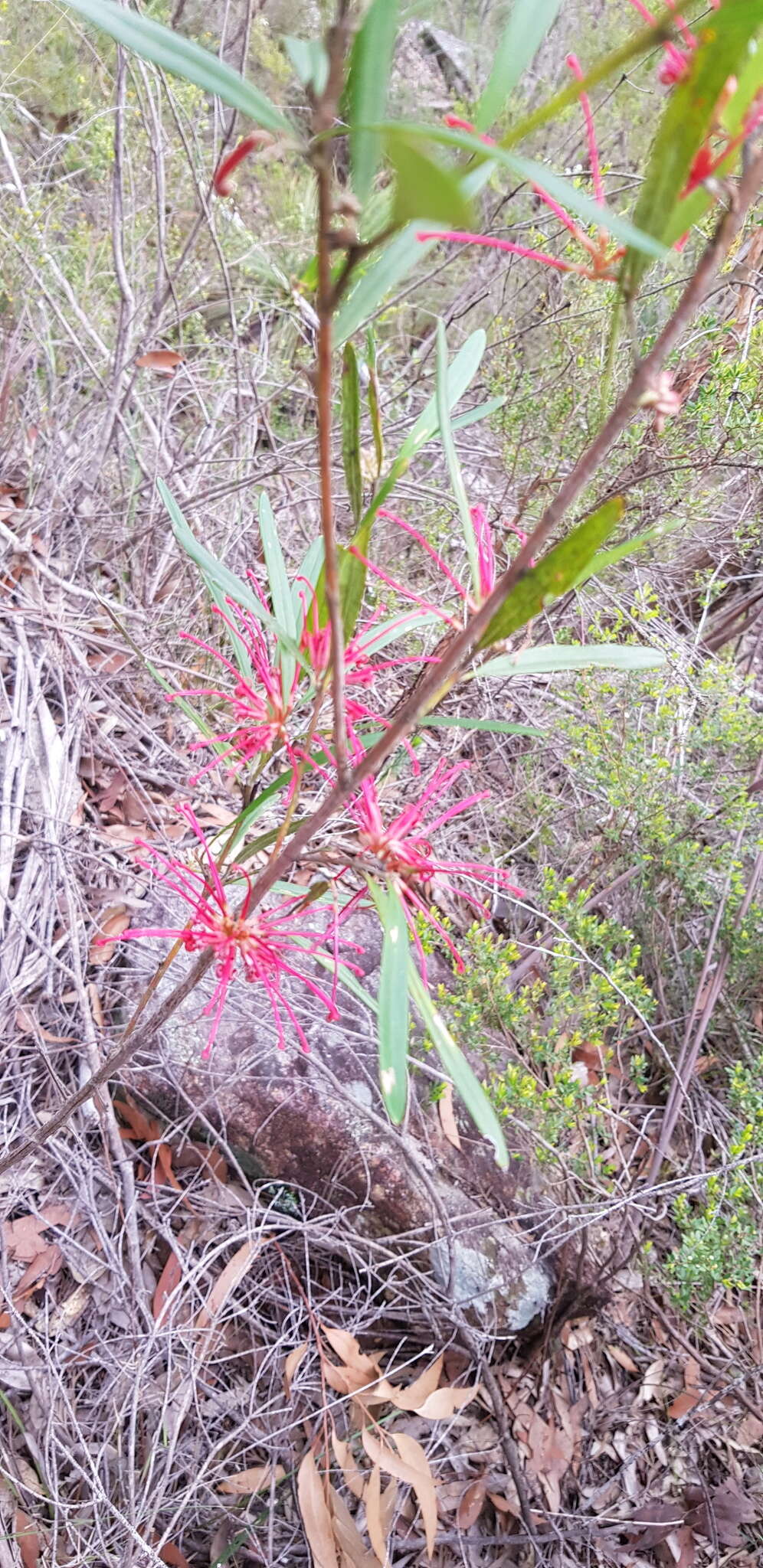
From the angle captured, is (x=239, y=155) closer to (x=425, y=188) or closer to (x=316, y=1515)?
(x=425, y=188)

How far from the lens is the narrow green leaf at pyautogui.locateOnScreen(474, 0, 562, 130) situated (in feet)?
1.31

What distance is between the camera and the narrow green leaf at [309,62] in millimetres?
309

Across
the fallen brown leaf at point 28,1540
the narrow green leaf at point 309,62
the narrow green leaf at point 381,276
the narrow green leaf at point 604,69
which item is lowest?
the fallen brown leaf at point 28,1540

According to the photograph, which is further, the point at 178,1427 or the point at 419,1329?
the point at 419,1329

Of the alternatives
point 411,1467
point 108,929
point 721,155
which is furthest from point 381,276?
point 411,1467

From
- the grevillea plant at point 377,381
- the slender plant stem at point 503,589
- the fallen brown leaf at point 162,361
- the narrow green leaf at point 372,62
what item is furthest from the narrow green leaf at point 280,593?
the fallen brown leaf at point 162,361

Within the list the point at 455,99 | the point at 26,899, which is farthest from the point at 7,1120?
the point at 455,99

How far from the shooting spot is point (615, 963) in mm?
1376

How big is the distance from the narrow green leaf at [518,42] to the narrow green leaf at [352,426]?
13 centimetres

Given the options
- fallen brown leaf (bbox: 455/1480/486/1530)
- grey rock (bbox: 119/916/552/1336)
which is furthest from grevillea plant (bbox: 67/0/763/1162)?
fallen brown leaf (bbox: 455/1480/486/1530)

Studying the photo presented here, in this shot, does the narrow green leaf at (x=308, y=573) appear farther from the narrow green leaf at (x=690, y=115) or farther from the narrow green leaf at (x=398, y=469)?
Answer: the narrow green leaf at (x=690, y=115)

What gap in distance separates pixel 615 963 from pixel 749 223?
4.20 ft

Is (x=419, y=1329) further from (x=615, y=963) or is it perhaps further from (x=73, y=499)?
(x=73, y=499)

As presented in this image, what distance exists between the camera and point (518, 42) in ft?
1.35
